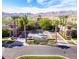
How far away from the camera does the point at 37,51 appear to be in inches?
58.6

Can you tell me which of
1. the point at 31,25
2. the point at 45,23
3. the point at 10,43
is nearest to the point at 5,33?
the point at 10,43

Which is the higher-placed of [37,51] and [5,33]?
[5,33]

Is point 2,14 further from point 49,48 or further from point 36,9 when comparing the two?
point 49,48

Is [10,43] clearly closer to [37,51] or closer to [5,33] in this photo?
[5,33]

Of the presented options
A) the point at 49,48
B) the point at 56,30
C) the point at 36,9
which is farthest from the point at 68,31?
the point at 36,9

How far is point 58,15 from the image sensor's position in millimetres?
1489

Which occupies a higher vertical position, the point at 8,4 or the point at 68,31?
the point at 8,4

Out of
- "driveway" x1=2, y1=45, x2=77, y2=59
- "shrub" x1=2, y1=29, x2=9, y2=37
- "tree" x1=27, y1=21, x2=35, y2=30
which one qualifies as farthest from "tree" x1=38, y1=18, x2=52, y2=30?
"shrub" x1=2, y1=29, x2=9, y2=37

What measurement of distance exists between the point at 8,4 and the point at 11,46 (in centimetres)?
38

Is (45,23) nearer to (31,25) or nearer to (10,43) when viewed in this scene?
(31,25)

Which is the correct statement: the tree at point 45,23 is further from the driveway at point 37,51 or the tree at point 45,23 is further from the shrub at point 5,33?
the shrub at point 5,33

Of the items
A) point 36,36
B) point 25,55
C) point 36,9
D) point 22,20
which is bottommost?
point 25,55

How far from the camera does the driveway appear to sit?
148 cm

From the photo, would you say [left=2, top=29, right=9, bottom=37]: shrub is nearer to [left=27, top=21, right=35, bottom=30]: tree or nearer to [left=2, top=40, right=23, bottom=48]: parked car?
[left=2, top=40, right=23, bottom=48]: parked car
